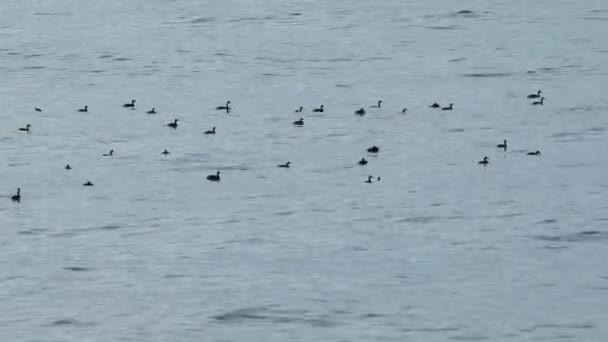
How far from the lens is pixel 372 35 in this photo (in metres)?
89.8

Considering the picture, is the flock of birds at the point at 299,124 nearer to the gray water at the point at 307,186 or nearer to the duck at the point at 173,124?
the duck at the point at 173,124

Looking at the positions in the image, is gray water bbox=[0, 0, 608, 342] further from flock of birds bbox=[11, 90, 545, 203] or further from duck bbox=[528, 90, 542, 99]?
duck bbox=[528, 90, 542, 99]

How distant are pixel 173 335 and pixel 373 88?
105ft

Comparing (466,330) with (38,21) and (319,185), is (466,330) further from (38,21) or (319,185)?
(38,21)

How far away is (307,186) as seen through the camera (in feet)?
188

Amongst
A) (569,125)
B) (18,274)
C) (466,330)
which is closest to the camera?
(466,330)

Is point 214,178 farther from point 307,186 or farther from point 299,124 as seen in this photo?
point 299,124

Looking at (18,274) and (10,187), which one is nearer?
(18,274)

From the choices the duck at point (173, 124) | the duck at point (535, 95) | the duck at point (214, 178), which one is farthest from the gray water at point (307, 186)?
the duck at point (535, 95)

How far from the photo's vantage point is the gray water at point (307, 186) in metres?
44.8

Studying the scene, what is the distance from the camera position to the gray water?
4484 centimetres

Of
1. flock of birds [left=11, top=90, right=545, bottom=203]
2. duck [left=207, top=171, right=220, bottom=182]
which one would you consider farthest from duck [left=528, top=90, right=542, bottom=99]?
duck [left=207, top=171, right=220, bottom=182]

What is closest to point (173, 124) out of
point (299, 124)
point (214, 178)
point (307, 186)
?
point (299, 124)

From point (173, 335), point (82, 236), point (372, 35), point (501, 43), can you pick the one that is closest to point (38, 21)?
point (372, 35)
